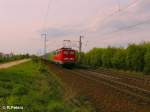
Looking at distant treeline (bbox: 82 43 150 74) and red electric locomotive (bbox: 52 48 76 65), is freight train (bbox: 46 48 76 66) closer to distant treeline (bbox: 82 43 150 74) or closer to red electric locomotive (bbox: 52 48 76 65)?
red electric locomotive (bbox: 52 48 76 65)

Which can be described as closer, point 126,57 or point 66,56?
point 126,57

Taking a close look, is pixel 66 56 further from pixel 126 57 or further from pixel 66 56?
pixel 126 57

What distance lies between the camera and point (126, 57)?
42.5m

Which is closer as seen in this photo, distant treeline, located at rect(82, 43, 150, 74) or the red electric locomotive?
distant treeline, located at rect(82, 43, 150, 74)

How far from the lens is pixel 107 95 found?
51.9 ft

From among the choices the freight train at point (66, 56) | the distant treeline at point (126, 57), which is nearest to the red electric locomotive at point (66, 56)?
the freight train at point (66, 56)

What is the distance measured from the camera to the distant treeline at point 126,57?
37888 millimetres

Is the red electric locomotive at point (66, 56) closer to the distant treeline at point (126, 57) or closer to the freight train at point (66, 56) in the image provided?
the freight train at point (66, 56)

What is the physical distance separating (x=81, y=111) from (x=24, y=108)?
2.14 meters

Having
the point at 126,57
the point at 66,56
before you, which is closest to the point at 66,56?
the point at 66,56

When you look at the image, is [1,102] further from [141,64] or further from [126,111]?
[141,64]

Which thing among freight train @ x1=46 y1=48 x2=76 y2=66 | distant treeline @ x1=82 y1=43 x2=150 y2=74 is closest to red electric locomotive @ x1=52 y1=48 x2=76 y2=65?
freight train @ x1=46 y1=48 x2=76 y2=66

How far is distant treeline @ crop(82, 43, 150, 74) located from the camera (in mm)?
37888

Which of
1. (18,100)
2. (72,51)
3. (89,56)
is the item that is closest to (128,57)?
(72,51)
